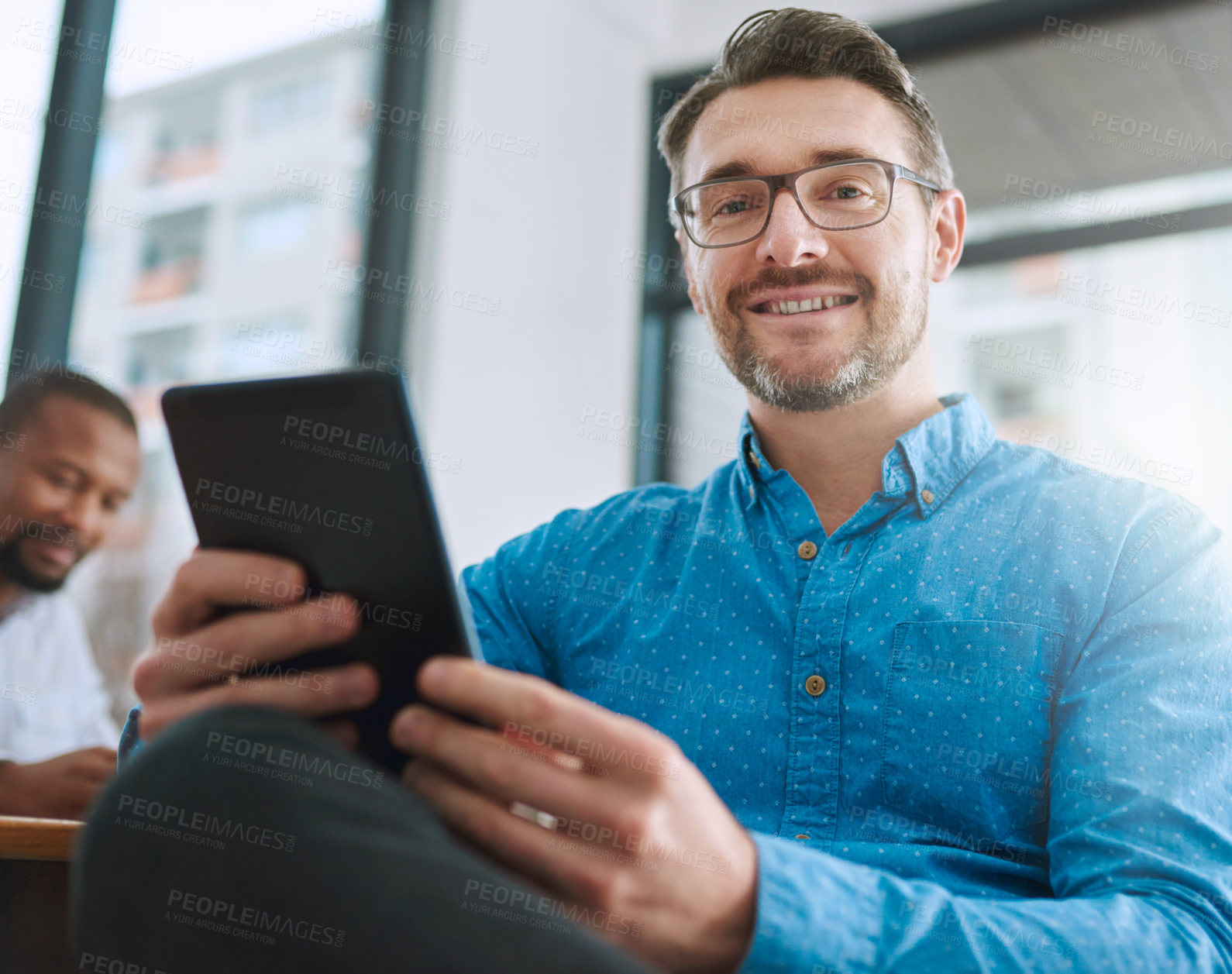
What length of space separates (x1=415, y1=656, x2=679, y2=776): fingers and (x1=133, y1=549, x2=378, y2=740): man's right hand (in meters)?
0.11

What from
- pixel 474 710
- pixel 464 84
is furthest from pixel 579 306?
pixel 474 710

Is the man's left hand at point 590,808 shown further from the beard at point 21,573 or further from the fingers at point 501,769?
the beard at point 21,573

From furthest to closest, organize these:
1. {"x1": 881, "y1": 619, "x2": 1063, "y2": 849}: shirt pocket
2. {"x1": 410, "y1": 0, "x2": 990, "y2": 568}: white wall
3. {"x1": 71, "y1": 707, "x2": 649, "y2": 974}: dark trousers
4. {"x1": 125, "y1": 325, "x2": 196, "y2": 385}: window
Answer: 1. {"x1": 410, "y1": 0, "x2": 990, "y2": 568}: white wall
2. {"x1": 125, "y1": 325, "x2": 196, "y2": 385}: window
3. {"x1": 881, "y1": 619, "x2": 1063, "y2": 849}: shirt pocket
4. {"x1": 71, "y1": 707, "x2": 649, "y2": 974}: dark trousers

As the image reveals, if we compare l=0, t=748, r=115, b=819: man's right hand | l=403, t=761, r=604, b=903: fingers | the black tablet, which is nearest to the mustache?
the black tablet

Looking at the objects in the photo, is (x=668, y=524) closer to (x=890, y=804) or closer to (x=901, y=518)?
(x=901, y=518)

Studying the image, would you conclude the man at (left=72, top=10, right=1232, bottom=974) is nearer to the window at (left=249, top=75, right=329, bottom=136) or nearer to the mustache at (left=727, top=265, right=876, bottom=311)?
the mustache at (left=727, top=265, right=876, bottom=311)

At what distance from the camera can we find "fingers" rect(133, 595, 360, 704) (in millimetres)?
639

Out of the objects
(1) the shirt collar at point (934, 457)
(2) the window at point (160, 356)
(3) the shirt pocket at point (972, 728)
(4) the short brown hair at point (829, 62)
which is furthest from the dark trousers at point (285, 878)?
(2) the window at point (160, 356)

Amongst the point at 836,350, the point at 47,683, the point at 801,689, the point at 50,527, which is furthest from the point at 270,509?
the point at 47,683

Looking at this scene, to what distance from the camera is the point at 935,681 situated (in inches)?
38.4

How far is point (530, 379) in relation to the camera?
3.31 metres

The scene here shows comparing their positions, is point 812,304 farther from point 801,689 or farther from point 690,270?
point 801,689

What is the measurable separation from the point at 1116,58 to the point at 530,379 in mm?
2112

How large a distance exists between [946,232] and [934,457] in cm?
41
